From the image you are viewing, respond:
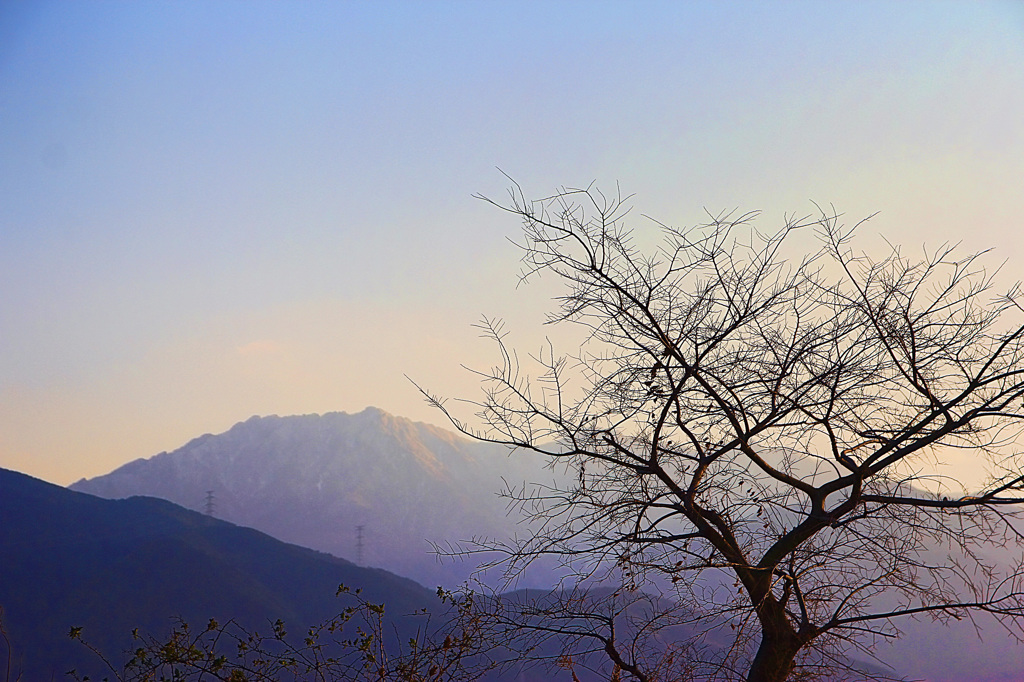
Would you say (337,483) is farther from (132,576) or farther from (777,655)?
(777,655)

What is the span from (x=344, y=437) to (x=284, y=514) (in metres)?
20.9

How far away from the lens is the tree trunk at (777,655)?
427cm

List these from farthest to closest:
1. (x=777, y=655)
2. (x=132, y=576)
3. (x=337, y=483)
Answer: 1. (x=337, y=483)
2. (x=132, y=576)
3. (x=777, y=655)

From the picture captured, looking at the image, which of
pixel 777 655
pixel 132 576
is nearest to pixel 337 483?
pixel 132 576

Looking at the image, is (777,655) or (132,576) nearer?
(777,655)

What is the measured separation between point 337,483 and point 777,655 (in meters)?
126

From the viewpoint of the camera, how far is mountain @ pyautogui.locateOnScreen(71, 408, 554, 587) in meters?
114

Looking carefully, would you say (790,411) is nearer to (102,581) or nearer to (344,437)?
(102,581)

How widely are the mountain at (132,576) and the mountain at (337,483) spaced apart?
32.0 m

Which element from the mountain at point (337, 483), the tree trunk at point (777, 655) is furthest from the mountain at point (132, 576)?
the tree trunk at point (777, 655)

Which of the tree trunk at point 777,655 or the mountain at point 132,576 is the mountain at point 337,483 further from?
the tree trunk at point 777,655

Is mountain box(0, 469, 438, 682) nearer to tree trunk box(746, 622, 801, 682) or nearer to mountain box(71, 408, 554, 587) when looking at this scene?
mountain box(71, 408, 554, 587)

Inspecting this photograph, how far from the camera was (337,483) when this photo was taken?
4941 inches

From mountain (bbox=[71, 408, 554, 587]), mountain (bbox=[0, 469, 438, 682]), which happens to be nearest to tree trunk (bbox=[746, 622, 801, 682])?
mountain (bbox=[0, 469, 438, 682])
